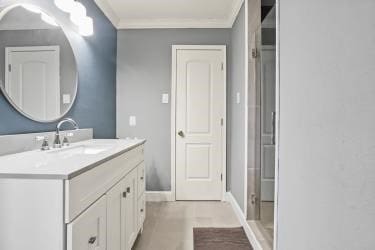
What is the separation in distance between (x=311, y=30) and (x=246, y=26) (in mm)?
1520

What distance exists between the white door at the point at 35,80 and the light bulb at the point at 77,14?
356mm

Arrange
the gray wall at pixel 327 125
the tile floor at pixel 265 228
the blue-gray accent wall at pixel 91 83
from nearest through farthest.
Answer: the gray wall at pixel 327 125, the blue-gray accent wall at pixel 91 83, the tile floor at pixel 265 228

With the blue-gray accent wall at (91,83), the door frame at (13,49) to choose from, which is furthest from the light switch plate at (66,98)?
the door frame at (13,49)

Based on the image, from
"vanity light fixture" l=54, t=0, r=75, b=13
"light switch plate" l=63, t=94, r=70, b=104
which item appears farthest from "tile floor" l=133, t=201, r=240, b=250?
"vanity light fixture" l=54, t=0, r=75, b=13

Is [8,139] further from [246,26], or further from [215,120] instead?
[215,120]

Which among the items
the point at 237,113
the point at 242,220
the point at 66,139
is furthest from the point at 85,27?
the point at 242,220

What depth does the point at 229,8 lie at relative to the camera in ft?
9.69

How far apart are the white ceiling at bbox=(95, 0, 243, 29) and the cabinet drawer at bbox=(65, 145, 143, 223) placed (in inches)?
74.4

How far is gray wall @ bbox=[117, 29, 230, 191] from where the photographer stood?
3.36 metres

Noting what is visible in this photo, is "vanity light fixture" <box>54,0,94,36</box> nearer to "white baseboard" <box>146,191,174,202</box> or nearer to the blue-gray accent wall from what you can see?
the blue-gray accent wall

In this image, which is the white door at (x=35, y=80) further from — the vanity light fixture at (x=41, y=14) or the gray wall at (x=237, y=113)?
the gray wall at (x=237, y=113)

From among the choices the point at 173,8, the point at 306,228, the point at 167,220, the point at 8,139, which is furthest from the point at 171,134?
the point at 306,228

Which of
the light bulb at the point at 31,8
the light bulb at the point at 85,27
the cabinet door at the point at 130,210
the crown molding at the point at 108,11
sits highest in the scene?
the crown molding at the point at 108,11

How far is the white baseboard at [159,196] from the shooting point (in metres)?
3.36
